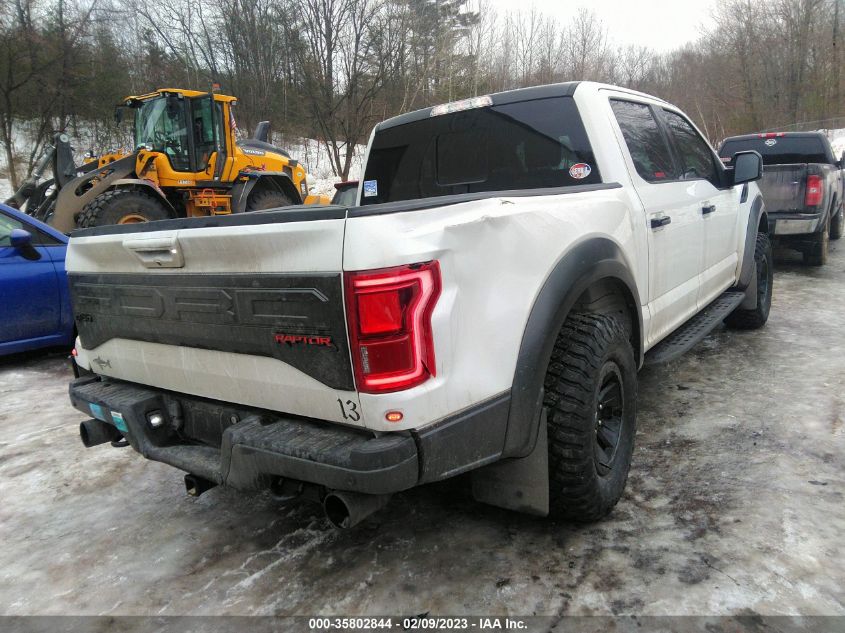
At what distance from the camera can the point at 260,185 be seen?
11914 millimetres

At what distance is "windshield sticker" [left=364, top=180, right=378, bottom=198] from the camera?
→ 4.12m

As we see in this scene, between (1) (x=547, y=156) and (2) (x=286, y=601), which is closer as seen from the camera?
(2) (x=286, y=601)

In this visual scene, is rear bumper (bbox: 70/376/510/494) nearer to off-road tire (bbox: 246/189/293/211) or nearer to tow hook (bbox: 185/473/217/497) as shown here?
tow hook (bbox: 185/473/217/497)

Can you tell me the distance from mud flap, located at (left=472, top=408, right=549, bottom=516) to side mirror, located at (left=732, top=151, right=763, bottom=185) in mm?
3193

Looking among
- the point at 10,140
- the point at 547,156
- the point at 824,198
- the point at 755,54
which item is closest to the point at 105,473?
the point at 547,156

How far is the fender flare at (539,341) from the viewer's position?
2111mm

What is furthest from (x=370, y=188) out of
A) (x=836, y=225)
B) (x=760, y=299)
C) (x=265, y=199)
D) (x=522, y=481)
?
(x=836, y=225)

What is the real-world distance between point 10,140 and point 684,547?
83.9 feet

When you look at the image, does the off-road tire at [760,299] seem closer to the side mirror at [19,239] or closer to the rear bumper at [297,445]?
the rear bumper at [297,445]

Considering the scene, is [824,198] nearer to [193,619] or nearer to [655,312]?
[655,312]

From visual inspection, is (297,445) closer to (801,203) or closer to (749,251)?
(749,251)

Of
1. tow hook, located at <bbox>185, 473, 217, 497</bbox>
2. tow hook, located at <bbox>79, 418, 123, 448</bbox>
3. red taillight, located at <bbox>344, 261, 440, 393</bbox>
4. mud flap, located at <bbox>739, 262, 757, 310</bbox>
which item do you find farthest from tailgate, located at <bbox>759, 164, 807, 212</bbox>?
tow hook, located at <bbox>79, 418, 123, 448</bbox>

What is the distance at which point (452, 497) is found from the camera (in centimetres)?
297

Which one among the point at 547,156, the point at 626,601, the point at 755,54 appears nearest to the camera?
the point at 626,601
